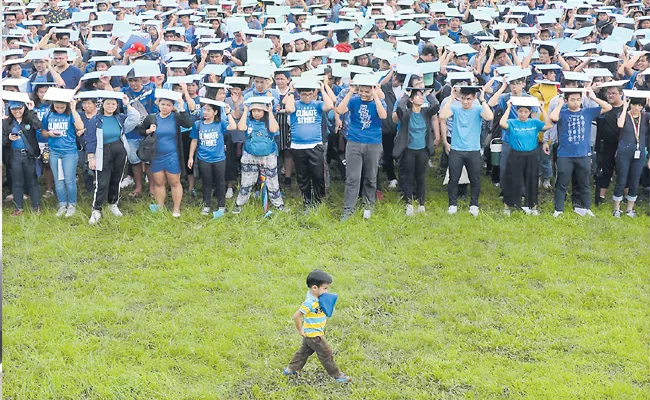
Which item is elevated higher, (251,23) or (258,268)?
(251,23)

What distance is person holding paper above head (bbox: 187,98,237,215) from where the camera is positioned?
1184 centimetres

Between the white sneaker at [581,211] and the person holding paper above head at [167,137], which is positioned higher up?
the person holding paper above head at [167,137]

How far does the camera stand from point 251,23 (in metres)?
17.5

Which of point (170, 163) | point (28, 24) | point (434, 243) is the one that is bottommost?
point (434, 243)

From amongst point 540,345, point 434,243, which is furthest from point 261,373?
point 434,243

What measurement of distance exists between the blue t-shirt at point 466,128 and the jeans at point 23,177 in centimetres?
613

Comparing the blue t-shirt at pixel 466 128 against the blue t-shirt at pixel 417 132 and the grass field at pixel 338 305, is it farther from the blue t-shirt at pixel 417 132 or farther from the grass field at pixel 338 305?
the grass field at pixel 338 305

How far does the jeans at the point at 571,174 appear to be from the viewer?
1200 centimetres

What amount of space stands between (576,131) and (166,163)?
585 centimetres

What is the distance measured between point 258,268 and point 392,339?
2.34 meters

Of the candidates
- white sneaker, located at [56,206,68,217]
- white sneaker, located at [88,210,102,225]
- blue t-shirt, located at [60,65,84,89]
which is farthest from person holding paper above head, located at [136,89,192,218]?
blue t-shirt, located at [60,65,84,89]

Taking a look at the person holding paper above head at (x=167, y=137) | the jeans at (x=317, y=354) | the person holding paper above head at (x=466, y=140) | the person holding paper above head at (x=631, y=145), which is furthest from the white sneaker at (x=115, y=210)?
the person holding paper above head at (x=631, y=145)

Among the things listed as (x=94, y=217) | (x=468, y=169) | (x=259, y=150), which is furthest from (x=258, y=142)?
(x=468, y=169)

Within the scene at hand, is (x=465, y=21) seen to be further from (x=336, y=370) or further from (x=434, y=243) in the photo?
(x=336, y=370)
